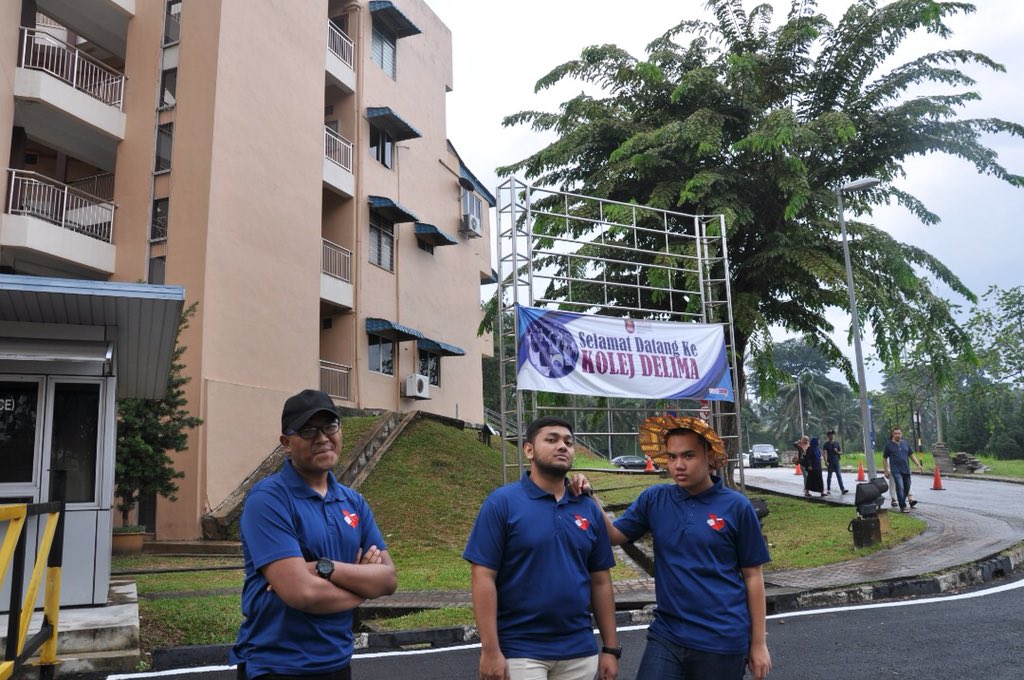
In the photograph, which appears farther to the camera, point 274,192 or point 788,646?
point 274,192

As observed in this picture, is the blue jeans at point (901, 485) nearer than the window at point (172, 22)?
Yes

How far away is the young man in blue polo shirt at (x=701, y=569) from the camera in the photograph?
3537mm

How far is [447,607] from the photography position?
862 cm

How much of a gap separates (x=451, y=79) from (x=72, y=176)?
14.2 m

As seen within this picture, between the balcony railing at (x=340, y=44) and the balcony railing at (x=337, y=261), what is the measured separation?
5572mm

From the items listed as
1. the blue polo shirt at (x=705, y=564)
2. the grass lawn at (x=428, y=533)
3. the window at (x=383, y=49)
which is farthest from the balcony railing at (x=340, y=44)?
the blue polo shirt at (x=705, y=564)

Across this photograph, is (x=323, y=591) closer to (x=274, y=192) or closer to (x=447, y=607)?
(x=447, y=607)

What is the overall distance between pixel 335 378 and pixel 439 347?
4.85 metres

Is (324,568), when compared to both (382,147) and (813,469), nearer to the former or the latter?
(813,469)

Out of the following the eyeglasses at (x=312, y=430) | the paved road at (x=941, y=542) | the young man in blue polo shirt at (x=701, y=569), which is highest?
the eyeglasses at (x=312, y=430)

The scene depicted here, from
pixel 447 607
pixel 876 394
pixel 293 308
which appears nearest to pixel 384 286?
pixel 293 308

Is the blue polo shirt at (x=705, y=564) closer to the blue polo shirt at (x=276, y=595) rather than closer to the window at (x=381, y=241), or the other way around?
the blue polo shirt at (x=276, y=595)

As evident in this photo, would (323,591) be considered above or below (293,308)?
below

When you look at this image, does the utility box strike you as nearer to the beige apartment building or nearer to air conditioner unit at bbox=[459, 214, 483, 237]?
the beige apartment building
